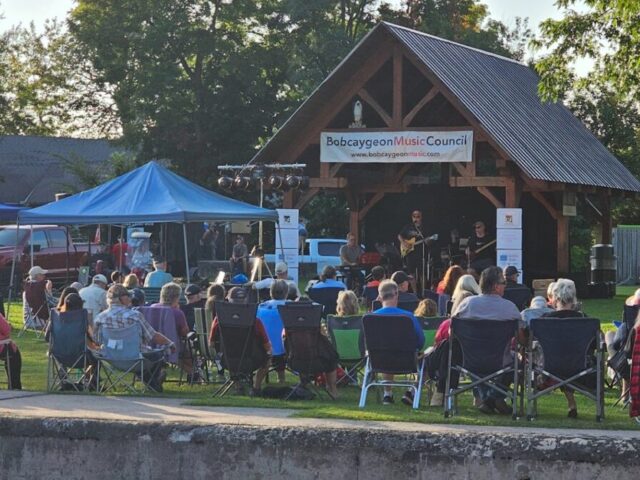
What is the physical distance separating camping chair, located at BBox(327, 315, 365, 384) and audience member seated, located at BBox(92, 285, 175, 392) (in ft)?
5.28

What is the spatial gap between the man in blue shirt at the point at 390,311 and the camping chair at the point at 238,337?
3.94ft

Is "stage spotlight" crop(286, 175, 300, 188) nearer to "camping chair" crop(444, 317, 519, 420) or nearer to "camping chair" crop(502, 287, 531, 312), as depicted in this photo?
"camping chair" crop(502, 287, 531, 312)

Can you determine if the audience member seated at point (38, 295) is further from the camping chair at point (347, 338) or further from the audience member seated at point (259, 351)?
the camping chair at point (347, 338)

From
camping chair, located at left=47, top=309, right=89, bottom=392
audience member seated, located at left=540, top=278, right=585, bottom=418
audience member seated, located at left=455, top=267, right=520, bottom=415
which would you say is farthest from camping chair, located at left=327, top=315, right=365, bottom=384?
camping chair, located at left=47, top=309, right=89, bottom=392

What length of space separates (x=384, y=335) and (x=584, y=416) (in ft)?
5.93

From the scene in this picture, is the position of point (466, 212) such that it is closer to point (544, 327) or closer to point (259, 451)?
point (544, 327)

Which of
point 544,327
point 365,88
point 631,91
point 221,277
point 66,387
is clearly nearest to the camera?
point 544,327

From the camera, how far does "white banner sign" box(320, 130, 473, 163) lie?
87.4 ft

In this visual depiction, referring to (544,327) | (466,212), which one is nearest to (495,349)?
(544,327)

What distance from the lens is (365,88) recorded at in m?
28.2

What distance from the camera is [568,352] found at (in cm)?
1083

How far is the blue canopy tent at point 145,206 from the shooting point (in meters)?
20.4

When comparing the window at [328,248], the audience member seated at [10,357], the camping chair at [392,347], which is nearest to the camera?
the camping chair at [392,347]

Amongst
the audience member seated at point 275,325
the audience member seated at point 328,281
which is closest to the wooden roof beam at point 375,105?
the audience member seated at point 328,281
